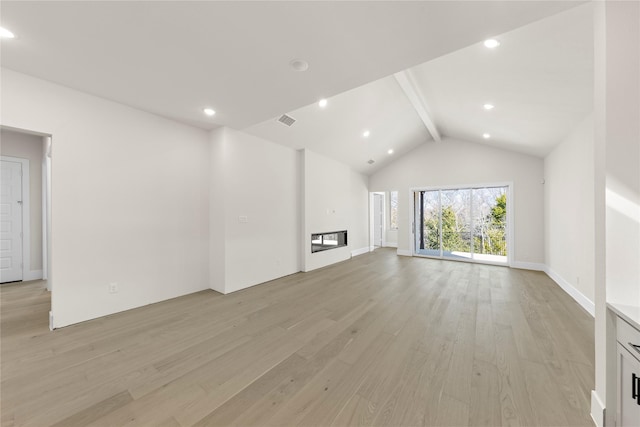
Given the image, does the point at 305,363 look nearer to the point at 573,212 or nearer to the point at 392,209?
the point at 573,212

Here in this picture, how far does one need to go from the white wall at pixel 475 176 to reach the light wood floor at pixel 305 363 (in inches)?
107

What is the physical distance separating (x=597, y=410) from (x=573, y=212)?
11.8 feet

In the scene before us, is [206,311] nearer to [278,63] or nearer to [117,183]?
[117,183]

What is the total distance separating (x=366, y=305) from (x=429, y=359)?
A: 4.16 ft

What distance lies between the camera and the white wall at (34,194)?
4.43 meters

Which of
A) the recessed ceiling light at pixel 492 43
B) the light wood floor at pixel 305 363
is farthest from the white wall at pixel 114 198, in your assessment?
the recessed ceiling light at pixel 492 43

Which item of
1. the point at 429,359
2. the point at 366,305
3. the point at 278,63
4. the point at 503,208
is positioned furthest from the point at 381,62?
the point at 503,208

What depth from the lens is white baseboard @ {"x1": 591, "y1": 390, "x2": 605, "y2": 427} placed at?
4.43 ft

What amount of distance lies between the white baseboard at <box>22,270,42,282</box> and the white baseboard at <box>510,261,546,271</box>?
34.2 ft

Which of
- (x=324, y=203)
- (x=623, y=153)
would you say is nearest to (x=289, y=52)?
(x=623, y=153)

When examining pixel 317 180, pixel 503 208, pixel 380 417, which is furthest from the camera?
pixel 503 208

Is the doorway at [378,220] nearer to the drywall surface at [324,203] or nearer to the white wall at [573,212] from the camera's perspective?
the drywall surface at [324,203]

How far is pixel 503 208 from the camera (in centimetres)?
605

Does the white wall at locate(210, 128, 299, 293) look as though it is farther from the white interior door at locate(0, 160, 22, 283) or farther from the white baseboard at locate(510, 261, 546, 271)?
the white baseboard at locate(510, 261, 546, 271)
